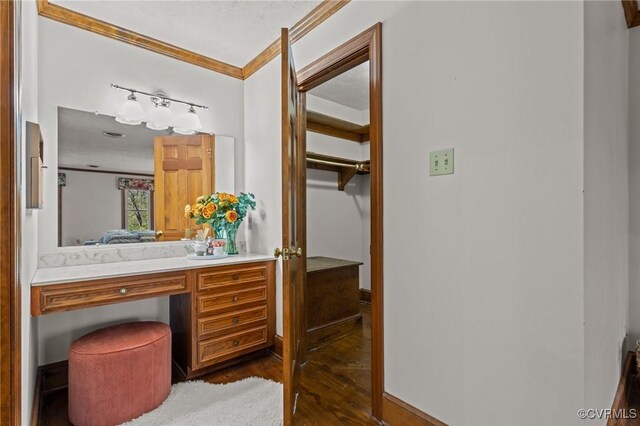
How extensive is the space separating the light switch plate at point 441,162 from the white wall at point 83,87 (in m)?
2.15

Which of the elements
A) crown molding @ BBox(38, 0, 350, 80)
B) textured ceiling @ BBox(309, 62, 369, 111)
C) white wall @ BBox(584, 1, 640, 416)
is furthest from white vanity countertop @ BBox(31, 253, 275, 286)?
white wall @ BBox(584, 1, 640, 416)

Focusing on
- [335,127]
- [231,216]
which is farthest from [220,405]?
Answer: [335,127]

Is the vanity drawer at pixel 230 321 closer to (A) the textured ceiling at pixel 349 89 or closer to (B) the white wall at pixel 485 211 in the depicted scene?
(B) the white wall at pixel 485 211

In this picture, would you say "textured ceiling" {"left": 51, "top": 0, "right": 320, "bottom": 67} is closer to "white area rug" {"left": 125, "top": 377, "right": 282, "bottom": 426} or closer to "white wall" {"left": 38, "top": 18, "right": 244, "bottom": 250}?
"white wall" {"left": 38, "top": 18, "right": 244, "bottom": 250}

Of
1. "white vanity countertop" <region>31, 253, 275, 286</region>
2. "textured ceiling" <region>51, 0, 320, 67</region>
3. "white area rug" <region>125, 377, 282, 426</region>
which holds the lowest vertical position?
"white area rug" <region>125, 377, 282, 426</region>

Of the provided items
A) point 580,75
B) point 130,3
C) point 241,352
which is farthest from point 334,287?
point 130,3

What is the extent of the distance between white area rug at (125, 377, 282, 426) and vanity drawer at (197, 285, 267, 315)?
0.49 m

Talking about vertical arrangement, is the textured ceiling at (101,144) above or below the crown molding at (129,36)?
below

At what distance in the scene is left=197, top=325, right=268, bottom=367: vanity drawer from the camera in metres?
2.14

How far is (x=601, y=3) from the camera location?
4.28ft

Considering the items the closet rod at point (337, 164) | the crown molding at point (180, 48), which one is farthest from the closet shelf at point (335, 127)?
the crown molding at point (180, 48)

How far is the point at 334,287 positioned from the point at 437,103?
186 cm

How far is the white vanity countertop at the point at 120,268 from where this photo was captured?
171cm

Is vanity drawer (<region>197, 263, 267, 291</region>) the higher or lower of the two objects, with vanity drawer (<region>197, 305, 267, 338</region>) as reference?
higher
